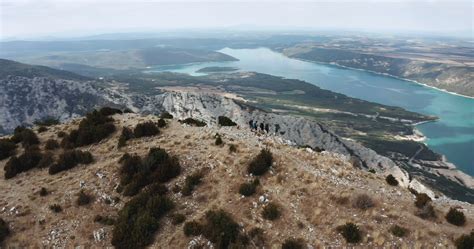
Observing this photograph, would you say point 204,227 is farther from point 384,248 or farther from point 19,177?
point 19,177

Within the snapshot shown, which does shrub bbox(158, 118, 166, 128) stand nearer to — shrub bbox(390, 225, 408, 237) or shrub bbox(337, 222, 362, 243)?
shrub bbox(337, 222, 362, 243)

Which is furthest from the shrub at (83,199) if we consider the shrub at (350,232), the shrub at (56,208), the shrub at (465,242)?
the shrub at (465,242)

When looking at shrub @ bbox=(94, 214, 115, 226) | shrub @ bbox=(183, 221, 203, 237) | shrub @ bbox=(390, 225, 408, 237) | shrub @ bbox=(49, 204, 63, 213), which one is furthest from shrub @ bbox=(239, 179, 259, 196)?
shrub @ bbox=(49, 204, 63, 213)

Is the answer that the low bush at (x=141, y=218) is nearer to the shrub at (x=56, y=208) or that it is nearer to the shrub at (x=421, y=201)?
the shrub at (x=56, y=208)

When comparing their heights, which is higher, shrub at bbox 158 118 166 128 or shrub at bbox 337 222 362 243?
shrub at bbox 158 118 166 128

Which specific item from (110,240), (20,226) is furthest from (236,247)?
(20,226)

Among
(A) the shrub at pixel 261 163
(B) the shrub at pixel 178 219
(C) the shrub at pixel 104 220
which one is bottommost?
(C) the shrub at pixel 104 220
